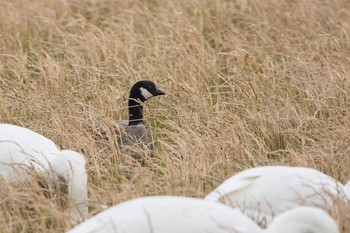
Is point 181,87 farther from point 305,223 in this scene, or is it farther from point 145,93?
point 305,223

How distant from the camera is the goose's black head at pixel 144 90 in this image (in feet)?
22.2

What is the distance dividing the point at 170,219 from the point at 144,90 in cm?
299

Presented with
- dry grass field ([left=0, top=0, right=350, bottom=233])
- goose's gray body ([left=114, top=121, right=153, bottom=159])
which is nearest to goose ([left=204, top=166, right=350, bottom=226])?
dry grass field ([left=0, top=0, right=350, bottom=233])

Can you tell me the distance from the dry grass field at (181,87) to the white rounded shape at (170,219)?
0.58 metres

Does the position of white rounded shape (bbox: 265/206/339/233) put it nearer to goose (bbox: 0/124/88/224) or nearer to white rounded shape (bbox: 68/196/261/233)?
white rounded shape (bbox: 68/196/261/233)

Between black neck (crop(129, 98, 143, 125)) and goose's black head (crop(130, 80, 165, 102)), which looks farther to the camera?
goose's black head (crop(130, 80, 165, 102))

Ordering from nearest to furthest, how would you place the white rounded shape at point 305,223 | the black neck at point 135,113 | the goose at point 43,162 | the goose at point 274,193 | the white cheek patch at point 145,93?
the white rounded shape at point 305,223 → the goose at point 274,193 → the goose at point 43,162 → the black neck at point 135,113 → the white cheek patch at point 145,93

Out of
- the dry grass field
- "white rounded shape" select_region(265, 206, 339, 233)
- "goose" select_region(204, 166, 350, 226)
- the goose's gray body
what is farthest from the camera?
the goose's gray body

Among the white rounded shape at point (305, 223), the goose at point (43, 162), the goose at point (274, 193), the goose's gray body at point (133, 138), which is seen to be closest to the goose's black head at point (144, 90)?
the goose's gray body at point (133, 138)

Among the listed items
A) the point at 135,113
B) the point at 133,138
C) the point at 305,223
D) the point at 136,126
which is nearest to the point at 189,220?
the point at 305,223

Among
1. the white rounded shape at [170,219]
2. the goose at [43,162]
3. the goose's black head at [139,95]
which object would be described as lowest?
the goose's black head at [139,95]

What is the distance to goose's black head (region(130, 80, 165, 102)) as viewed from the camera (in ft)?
22.2

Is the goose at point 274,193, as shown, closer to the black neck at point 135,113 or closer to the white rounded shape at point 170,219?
the white rounded shape at point 170,219

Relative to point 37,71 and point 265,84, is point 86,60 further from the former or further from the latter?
point 265,84
